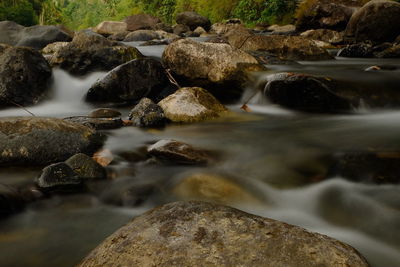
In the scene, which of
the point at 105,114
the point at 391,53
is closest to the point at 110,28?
the point at 391,53

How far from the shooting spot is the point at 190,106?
5.41m

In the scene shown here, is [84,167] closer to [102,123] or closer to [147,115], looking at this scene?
[102,123]

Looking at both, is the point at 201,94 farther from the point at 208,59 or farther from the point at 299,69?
the point at 299,69

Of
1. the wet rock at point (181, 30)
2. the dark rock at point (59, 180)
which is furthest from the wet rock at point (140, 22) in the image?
the dark rock at point (59, 180)

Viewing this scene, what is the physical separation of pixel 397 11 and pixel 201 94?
9380 millimetres

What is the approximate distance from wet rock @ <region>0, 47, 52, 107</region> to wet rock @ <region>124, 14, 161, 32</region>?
22.5 m

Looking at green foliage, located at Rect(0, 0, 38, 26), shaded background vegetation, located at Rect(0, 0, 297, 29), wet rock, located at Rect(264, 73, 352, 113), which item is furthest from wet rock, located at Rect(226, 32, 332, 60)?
Answer: green foliage, located at Rect(0, 0, 38, 26)

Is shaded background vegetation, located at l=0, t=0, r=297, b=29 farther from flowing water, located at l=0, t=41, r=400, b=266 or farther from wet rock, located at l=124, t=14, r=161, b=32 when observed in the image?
flowing water, located at l=0, t=41, r=400, b=266

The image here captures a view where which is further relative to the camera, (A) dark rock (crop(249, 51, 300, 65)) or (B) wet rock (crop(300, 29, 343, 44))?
(B) wet rock (crop(300, 29, 343, 44))

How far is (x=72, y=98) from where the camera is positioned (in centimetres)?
693

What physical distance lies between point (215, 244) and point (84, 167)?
196cm

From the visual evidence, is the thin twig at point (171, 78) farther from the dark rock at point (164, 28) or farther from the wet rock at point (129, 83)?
the dark rock at point (164, 28)

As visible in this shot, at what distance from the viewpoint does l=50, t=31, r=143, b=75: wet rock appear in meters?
7.66

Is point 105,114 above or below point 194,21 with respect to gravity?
below
